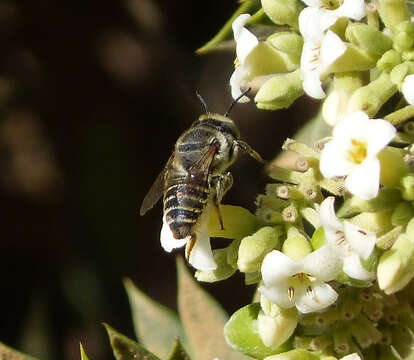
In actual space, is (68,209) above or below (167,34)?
below

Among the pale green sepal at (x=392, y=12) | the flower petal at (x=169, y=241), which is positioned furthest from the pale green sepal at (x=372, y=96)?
the flower petal at (x=169, y=241)

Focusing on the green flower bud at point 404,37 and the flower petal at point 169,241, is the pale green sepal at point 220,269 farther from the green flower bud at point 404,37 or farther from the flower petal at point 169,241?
the green flower bud at point 404,37

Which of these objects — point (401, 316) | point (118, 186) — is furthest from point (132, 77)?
point (401, 316)

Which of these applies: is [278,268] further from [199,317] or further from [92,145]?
[92,145]

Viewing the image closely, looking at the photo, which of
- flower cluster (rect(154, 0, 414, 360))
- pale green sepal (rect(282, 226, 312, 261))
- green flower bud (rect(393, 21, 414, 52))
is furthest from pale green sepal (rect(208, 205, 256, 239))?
green flower bud (rect(393, 21, 414, 52))

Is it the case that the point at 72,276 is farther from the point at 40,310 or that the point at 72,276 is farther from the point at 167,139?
the point at 167,139

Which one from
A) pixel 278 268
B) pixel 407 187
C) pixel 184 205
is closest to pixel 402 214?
pixel 407 187

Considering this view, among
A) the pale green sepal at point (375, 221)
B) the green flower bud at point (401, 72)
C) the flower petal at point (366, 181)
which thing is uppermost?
the green flower bud at point (401, 72)
